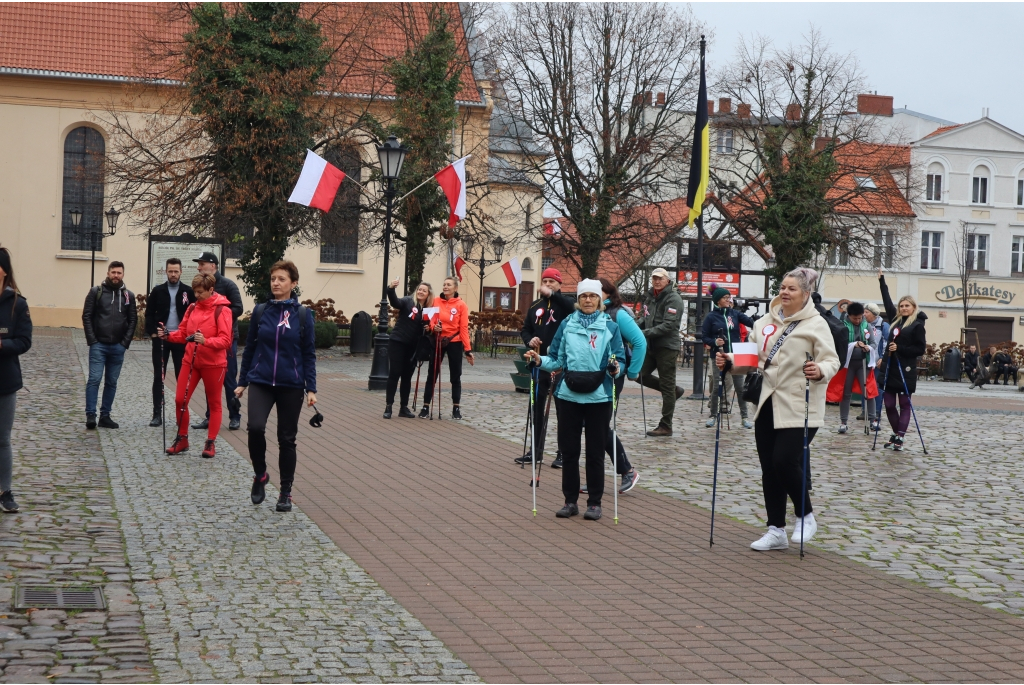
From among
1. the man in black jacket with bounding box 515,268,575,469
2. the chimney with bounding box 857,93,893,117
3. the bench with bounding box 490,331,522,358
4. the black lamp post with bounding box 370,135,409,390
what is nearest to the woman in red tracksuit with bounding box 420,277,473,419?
the man in black jacket with bounding box 515,268,575,469

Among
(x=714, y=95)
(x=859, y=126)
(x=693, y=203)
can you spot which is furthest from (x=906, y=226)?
(x=693, y=203)

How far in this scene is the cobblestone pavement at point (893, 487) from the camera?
24.9 ft

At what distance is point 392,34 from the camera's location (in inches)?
1673

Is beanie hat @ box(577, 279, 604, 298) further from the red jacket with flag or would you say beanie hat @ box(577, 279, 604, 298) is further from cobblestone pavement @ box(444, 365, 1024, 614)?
the red jacket with flag

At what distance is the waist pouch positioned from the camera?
8.73 metres

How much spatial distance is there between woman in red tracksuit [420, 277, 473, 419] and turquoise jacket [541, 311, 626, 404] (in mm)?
6752

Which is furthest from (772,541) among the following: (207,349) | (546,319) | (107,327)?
(107,327)

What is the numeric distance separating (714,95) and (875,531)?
39.6 meters

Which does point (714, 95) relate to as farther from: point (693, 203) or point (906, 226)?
point (693, 203)

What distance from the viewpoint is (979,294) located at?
2425 inches

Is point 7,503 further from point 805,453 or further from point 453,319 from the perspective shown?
point 453,319

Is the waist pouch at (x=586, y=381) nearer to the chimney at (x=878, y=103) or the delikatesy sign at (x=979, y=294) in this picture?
the delikatesy sign at (x=979, y=294)

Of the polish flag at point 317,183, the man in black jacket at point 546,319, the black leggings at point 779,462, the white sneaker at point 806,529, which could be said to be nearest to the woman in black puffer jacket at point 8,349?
the man in black jacket at point 546,319

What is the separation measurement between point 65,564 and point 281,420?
2372 mm
